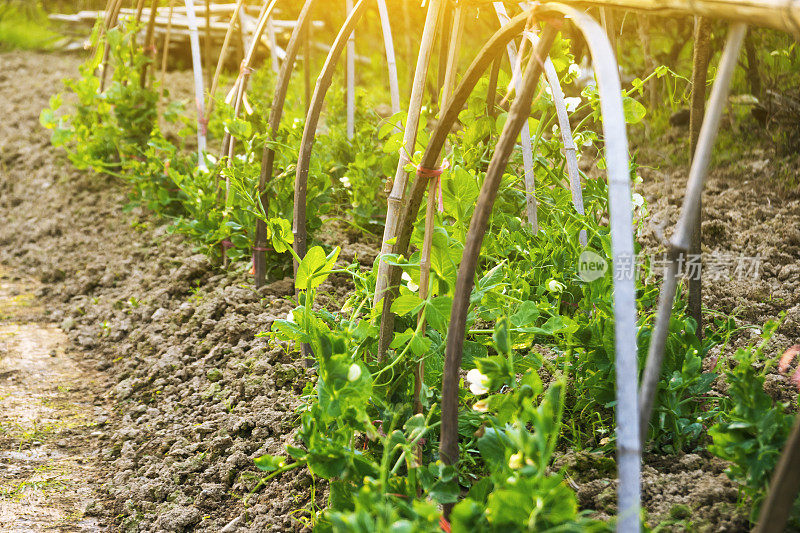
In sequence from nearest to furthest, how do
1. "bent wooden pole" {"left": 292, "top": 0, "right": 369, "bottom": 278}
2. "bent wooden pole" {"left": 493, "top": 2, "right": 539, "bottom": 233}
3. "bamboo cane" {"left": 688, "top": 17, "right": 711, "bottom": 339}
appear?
"bamboo cane" {"left": 688, "top": 17, "right": 711, "bottom": 339}, "bent wooden pole" {"left": 493, "top": 2, "right": 539, "bottom": 233}, "bent wooden pole" {"left": 292, "top": 0, "right": 369, "bottom": 278}

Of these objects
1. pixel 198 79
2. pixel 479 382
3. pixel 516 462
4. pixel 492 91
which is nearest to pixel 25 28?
pixel 198 79

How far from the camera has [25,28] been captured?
7.13 metres

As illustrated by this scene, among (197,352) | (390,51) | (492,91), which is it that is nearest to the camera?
(492,91)

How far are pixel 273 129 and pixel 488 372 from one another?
1.40 meters

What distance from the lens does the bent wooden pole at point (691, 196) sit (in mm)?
818

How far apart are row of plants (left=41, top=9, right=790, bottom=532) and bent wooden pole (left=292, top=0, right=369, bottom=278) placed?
169mm

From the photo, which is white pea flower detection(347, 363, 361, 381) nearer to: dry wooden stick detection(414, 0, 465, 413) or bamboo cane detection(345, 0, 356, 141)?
dry wooden stick detection(414, 0, 465, 413)

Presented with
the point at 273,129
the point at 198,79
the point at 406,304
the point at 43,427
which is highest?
the point at 198,79

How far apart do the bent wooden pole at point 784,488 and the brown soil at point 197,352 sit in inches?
10.5

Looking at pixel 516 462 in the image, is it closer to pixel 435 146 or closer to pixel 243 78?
pixel 435 146

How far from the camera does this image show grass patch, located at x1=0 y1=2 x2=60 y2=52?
21.7ft

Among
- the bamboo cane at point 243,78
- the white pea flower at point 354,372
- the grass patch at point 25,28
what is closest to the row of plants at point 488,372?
the white pea flower at point 354,372

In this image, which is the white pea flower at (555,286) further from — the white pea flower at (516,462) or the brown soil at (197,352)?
the white pea flower at (516,462)

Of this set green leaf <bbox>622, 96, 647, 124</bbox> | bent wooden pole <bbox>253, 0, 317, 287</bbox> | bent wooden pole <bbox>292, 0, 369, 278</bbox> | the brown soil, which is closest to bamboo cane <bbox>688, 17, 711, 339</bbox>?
green leaf <bbox>622, 96, 647, 124</bbox>
